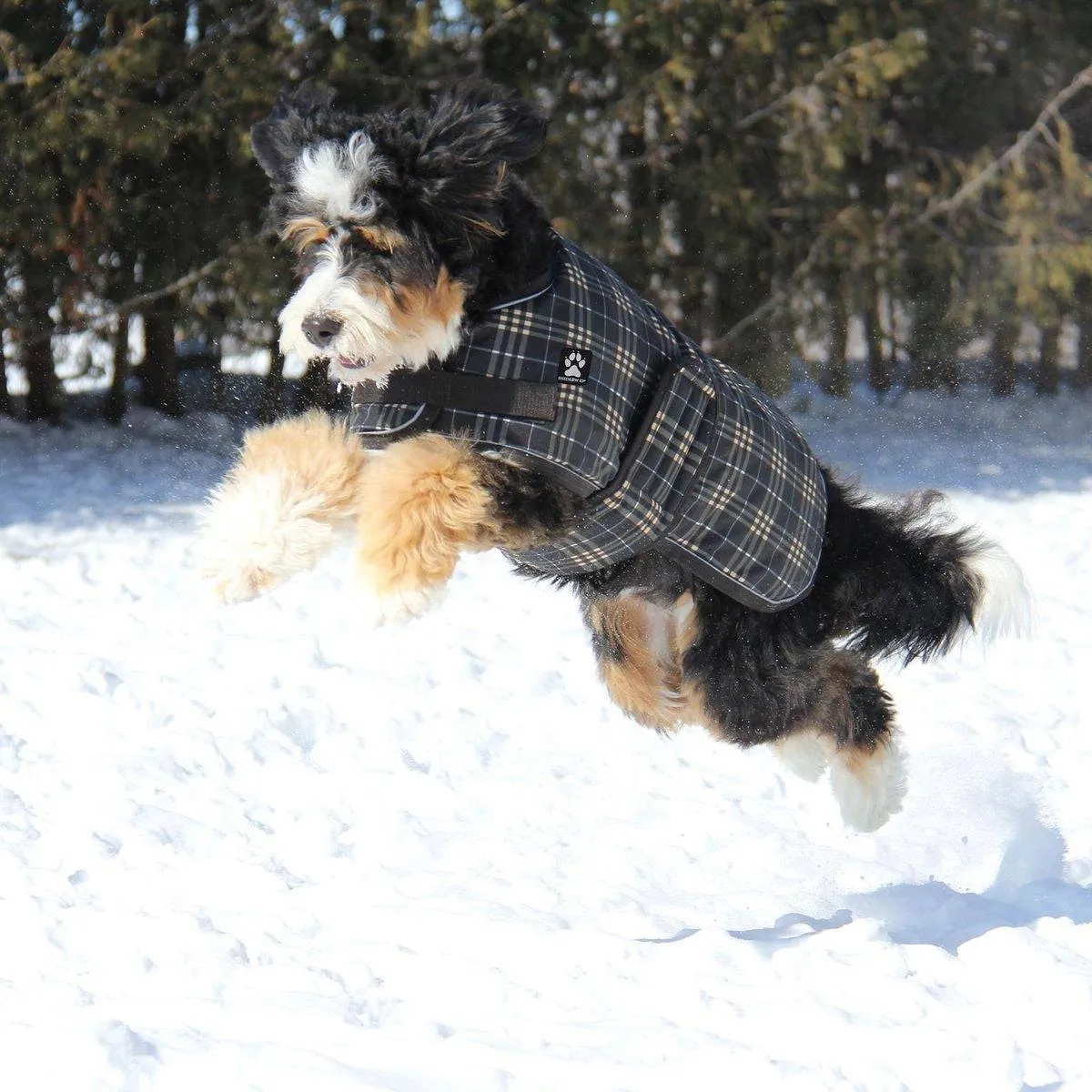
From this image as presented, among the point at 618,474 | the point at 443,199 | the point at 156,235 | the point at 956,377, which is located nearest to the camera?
the point at 443,199

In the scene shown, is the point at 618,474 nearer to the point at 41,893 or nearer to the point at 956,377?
the point at 41,893

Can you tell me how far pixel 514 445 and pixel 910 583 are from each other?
4.62 feet

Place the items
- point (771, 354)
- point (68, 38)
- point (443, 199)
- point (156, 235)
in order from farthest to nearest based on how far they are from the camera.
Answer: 1. point (771, 354)
2. point (156, 235)
3. point (68, 38)
4. point (443, 199)

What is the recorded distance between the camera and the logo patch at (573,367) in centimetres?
312

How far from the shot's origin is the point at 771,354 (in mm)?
Result: 10750

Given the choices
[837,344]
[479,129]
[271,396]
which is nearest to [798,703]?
[479,129]

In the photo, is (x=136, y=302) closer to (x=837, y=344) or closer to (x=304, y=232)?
(x=304, y=232)

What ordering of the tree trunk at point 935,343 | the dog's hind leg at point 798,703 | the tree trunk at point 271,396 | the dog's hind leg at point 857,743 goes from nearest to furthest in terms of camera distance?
1. the dog's hind leg at point 798,703
2. the dog's hind leg at point 857,743
3. the tree trunk at point 271,396
4. the tree trunk at point 935,343

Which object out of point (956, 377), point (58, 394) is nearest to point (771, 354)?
point (956, 377)

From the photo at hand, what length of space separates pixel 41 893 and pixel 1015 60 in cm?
1246

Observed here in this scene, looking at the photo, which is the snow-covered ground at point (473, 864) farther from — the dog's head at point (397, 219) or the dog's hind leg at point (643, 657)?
the dog's head at point (397, 219)

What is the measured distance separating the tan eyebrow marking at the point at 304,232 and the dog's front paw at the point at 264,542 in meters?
0.56

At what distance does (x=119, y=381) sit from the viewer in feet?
31.7

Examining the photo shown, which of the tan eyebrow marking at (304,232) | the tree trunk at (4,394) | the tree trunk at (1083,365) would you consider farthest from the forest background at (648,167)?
the tan eyebrow marking at (304,232)
